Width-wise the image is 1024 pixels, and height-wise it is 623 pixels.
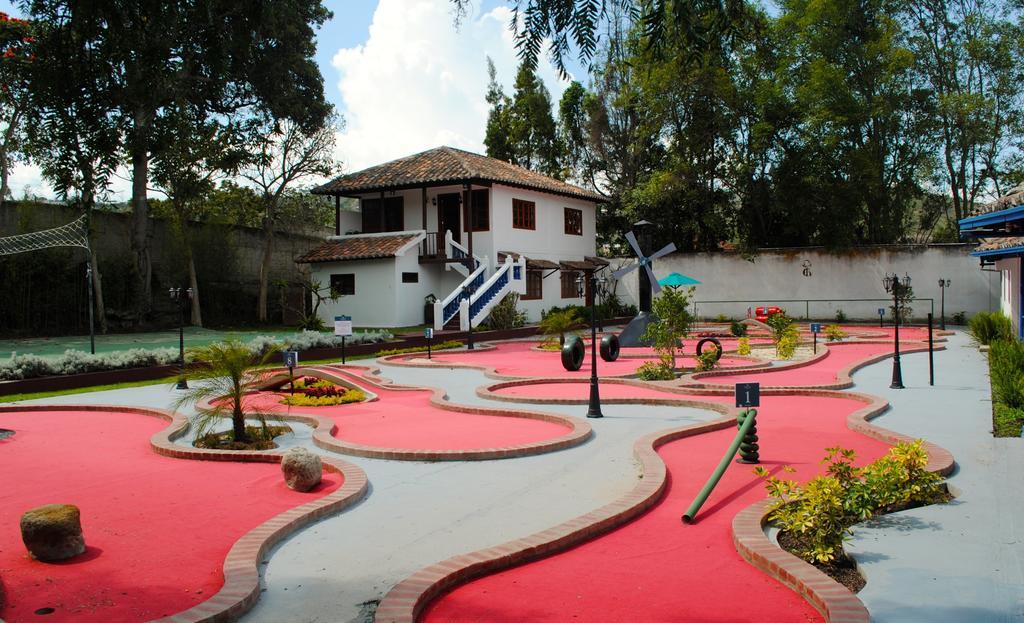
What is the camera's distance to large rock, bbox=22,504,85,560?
6074 millimetres

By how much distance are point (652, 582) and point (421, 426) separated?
6.78 metres

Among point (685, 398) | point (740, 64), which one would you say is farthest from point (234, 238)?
point (685, 398)

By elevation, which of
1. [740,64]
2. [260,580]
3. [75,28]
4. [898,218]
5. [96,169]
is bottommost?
[260,580]

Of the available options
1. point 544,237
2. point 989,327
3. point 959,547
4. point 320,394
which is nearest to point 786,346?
point 989,327

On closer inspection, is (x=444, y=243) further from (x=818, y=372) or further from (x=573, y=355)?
(x=818, y=372)

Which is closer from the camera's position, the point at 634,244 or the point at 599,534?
the point at 599,534

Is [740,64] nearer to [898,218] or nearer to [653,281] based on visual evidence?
[898,218]

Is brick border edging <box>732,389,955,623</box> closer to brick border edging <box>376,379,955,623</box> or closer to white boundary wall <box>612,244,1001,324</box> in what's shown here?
Result: brick border edging <box>376,379,955,623</box>

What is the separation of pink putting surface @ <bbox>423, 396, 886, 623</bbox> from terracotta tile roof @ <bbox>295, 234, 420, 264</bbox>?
2510 cm

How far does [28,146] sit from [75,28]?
99 centimetres

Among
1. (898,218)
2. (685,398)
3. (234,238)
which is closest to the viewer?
(685,398)

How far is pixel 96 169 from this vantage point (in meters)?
4.58

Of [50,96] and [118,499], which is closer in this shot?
[50,96]

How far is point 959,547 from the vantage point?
603cm
